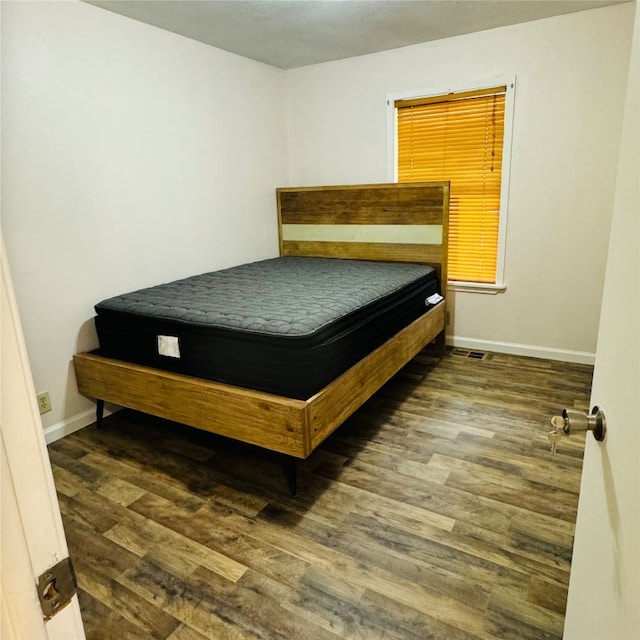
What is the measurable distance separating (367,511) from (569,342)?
2254 mm

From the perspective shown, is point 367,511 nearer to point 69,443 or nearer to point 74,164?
point 69,443

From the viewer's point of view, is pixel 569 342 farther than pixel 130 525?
Yes

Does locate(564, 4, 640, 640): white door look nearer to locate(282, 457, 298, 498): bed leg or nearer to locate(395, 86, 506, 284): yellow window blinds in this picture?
locate(282, 457, 298, 498): bed leg

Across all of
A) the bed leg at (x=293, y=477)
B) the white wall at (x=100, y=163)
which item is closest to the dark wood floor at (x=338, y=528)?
the bed leg at (x=293, y=477)

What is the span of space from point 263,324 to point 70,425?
1464 mm

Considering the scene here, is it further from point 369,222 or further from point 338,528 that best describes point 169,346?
point 369,222

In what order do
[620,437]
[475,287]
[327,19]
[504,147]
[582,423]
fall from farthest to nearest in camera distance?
[475,287] < [504,147] < [327,19] < [582,423] < [620,437]

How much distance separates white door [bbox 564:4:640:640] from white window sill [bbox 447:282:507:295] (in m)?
2.73

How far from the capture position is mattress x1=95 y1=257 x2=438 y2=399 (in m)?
1.90

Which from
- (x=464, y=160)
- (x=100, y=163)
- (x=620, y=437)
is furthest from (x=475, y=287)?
(x=620, y=437)

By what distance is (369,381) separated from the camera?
233 cm

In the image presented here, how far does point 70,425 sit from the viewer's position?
102 inches

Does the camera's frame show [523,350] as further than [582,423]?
Yes

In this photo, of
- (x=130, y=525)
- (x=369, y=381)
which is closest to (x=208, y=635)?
(x=130, y=525)
